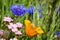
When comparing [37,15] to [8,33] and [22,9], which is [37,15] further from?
[8,33]

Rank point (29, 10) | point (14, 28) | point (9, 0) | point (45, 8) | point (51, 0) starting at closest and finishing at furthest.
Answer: point (14, 28) → point (29, 10) → point (45, 8) → point (9, 0) → point (51, 0)

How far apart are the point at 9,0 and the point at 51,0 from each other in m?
0.45

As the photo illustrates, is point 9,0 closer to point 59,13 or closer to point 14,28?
point 59,13

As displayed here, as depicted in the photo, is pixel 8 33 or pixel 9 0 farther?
pixel 9 0

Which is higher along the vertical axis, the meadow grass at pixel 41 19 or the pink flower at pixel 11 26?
the pink flower at pixel 11 26

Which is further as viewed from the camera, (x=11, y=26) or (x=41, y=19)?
(x=41, y=19)

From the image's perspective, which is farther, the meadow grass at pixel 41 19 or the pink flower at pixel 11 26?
the meadow grass at pixel 41 19

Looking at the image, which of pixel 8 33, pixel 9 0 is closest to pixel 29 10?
pixel 9 0

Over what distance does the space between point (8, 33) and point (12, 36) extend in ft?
0.28

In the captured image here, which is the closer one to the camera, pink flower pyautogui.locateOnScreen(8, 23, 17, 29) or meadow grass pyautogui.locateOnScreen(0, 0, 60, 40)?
pink flower pyautogui.locateOnScreen(8, 23, 17, 29)

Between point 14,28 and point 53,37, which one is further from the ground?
point 14,28

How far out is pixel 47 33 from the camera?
5.33 ft

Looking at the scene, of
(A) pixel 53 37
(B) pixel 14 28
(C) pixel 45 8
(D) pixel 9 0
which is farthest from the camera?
(D) pixel 9 0

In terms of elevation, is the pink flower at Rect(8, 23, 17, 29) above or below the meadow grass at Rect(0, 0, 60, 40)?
above
